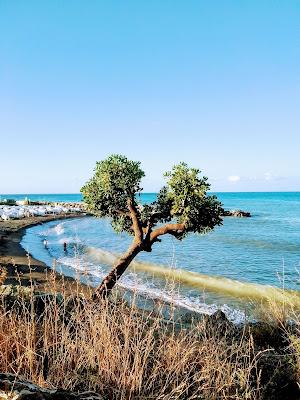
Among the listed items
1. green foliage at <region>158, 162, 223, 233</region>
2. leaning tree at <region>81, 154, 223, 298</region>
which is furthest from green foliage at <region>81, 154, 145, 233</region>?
green foliage at <region>158, 162, 223, 233</region>

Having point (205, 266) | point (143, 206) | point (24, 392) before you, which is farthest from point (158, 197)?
point (205, 266)

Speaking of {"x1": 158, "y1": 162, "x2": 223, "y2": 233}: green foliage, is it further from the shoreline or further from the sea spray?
the sea spray

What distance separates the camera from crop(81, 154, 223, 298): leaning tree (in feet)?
45.3

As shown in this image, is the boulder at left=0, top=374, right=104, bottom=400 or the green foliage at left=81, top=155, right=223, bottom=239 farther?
the green foliage at left=81, top=155, right=223, bottom=239

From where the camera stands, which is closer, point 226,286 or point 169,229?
point 169,229

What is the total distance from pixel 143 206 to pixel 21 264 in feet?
54.7

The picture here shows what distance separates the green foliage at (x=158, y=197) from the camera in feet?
45.3

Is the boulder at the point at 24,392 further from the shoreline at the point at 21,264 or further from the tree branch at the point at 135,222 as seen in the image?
the tree branch at the point at 135,222

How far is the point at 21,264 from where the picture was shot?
2864 centimetres

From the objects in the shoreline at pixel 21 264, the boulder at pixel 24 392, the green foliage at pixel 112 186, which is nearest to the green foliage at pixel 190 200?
the green foliage at pixel 112 186

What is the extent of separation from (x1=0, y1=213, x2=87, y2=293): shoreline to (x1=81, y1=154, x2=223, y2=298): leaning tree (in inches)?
110

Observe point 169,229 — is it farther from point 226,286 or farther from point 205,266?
point 205,266

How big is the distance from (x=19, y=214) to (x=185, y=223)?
59965 mm

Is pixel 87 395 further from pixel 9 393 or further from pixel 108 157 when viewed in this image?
pixel 108 157
